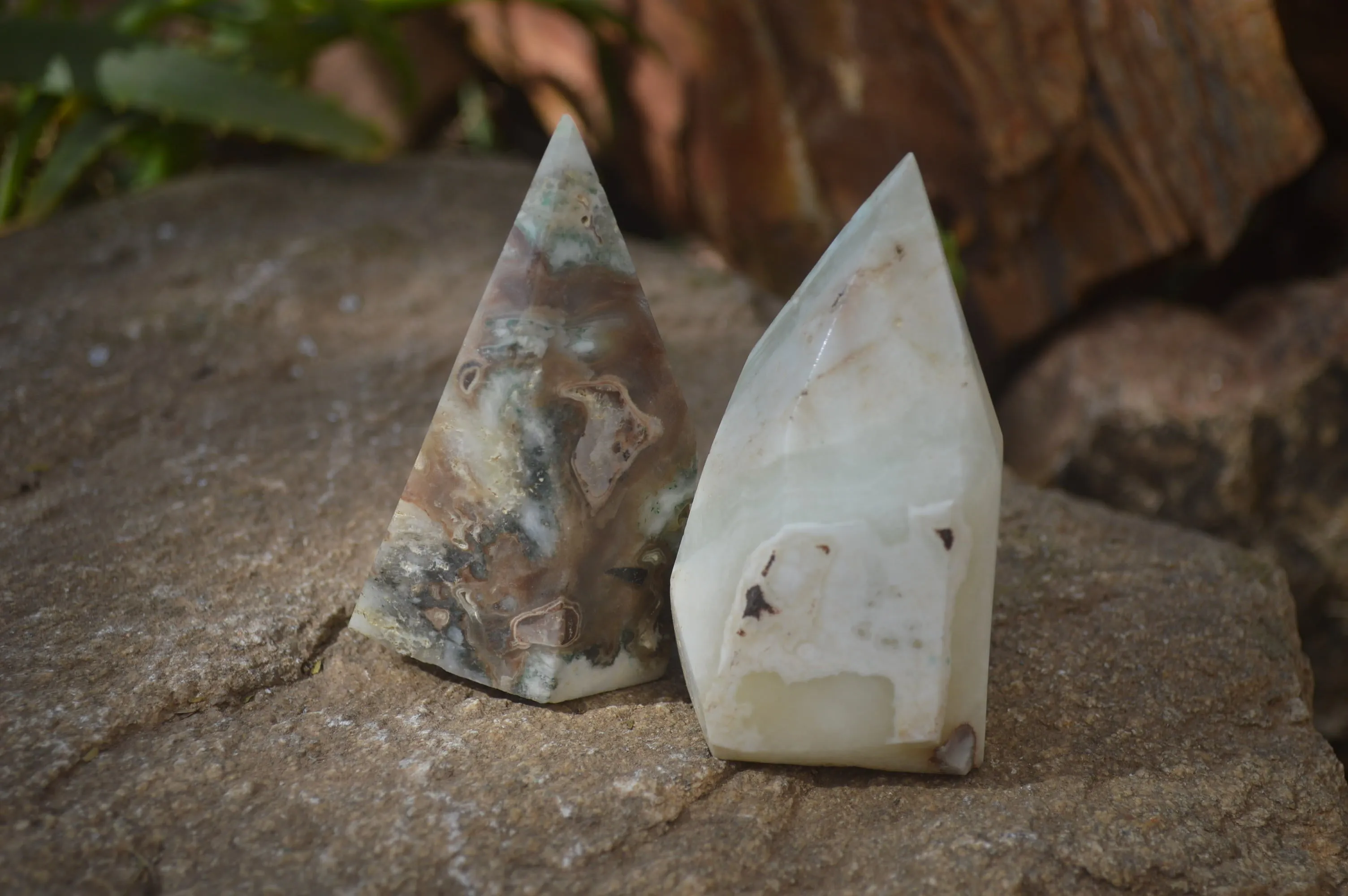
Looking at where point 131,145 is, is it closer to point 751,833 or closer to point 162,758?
point 162,758

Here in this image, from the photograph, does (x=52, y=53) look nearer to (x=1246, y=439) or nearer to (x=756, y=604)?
(x=756, y=604)

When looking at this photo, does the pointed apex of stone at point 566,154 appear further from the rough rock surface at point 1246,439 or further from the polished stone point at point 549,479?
the rough rock surface at point 1246,439

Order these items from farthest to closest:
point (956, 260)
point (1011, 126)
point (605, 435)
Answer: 1. point (956, 260)
2. point (1011, 126)
3. point (605, 435)

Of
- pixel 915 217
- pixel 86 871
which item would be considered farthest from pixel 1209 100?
pixel 86 871

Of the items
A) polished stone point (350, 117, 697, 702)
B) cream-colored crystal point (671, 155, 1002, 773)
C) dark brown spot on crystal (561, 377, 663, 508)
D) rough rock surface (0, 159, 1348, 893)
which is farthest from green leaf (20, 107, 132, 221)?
cream-colored crystal point (671, 155, 1002, 773)

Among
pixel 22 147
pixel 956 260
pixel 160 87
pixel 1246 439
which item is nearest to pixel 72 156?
pixel 22 147

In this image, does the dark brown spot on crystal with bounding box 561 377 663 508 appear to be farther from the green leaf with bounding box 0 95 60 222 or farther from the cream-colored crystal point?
the green leaf with bounding box 0 95 60 222
